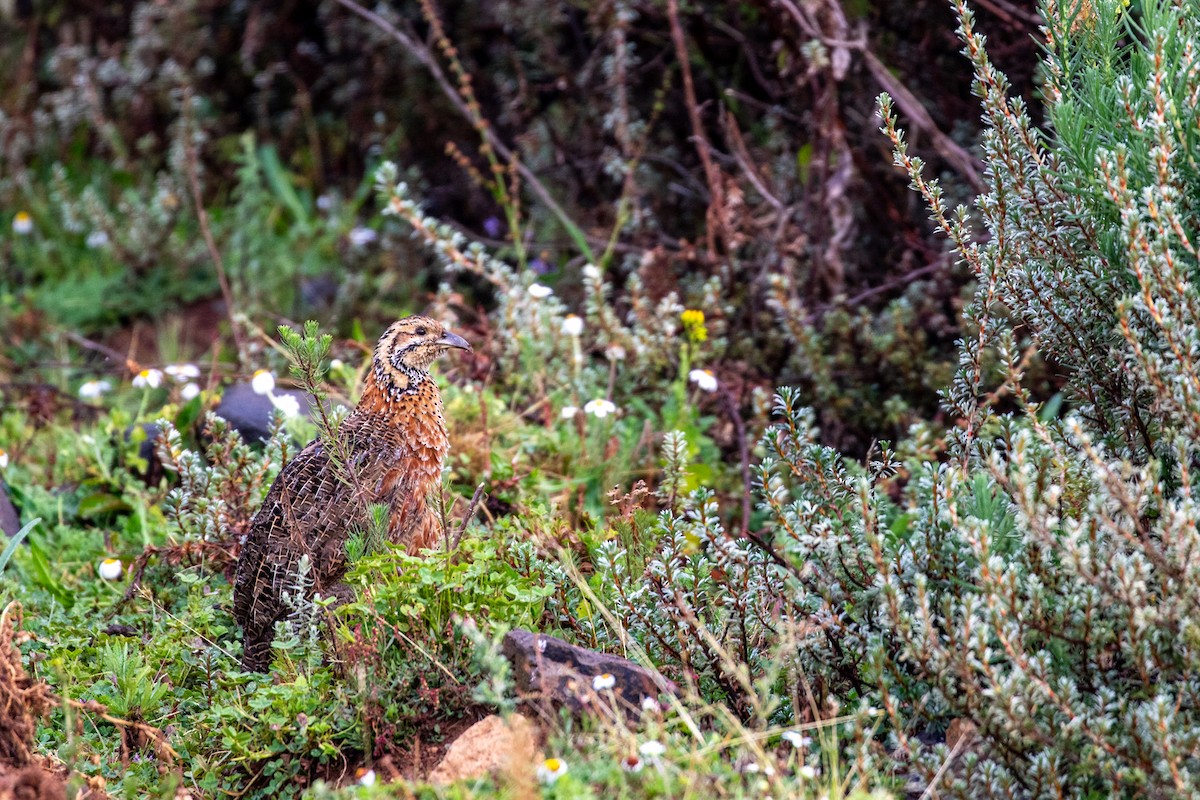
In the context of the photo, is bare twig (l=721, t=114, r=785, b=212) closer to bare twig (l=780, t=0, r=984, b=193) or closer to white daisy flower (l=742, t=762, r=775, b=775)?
bare twig (l=780, t=0, r=984, b=193)

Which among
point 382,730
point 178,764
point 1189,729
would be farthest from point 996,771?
point 178,764

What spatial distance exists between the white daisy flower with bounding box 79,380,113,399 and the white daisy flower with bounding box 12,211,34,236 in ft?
6.79

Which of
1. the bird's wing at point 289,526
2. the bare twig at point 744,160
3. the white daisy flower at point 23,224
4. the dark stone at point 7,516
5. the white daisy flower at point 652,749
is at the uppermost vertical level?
the bare twig at point 744,160

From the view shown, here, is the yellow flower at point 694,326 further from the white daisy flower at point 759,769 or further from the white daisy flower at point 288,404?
the white daisy flower at point 759,769

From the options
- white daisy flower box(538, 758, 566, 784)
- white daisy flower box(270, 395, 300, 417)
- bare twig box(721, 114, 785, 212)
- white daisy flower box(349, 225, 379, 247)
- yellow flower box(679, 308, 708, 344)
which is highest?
bare twig box(721, 114, 785, 212)

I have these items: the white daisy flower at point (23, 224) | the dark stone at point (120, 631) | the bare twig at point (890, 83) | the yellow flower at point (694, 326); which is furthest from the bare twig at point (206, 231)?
the bare twig at point (890, 83)

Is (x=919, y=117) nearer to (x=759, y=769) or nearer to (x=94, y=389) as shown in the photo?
(x=759, y=769)

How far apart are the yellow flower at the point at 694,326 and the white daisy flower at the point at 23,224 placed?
466 cm

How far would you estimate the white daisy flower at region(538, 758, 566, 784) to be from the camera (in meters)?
3.05

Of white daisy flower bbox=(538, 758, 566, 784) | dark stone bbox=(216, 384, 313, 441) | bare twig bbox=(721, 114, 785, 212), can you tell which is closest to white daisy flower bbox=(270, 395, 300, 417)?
dark stone bbox=(216, 384, 313, 441)

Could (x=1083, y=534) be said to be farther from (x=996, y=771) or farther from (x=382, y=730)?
(x=382, y=730)

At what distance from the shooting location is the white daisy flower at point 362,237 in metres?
7.84

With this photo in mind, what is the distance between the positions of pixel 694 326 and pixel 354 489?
6.90ft

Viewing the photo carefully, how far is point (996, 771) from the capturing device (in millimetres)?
3205
